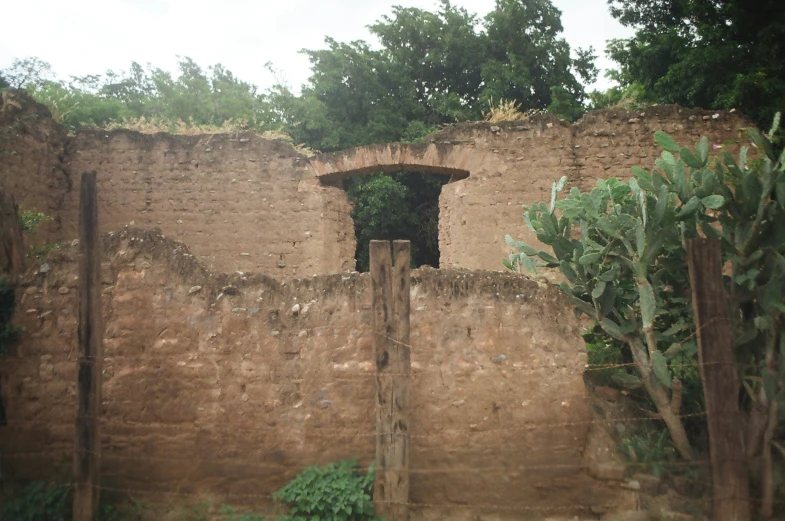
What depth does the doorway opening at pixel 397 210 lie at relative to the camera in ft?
41.8

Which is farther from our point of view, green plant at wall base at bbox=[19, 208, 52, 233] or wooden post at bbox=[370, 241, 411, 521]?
green plant at wall base at bbox=[19, 208, 52, 233]

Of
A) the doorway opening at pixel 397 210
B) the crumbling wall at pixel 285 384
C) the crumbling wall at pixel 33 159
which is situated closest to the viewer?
the crumbling wall at pixel 285 384

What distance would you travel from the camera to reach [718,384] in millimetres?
4402

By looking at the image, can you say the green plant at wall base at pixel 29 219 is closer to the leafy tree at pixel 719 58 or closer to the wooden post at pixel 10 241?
the wooden post at pixel 10 241

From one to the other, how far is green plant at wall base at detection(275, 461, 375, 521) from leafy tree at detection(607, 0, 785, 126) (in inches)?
307

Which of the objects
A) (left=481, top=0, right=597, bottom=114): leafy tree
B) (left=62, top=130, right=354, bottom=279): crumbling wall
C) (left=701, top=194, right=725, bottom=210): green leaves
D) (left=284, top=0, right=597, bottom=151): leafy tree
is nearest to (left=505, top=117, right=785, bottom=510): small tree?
(left=701, top=194, right=725, bottom=210): green leaves

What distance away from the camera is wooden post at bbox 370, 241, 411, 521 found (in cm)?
454

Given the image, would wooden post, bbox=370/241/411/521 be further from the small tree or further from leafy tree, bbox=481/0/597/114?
leafy tree, bbox=481/0/597/114

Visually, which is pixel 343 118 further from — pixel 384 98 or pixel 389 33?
pixel 389 33

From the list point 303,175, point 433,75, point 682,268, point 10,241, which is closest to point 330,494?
point 682,268

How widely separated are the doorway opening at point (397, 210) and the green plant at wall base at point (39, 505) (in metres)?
8.39

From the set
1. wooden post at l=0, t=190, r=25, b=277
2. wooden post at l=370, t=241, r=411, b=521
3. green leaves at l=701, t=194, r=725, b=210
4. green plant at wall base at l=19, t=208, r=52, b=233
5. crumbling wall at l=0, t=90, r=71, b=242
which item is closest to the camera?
wooden post at l=370, t=241, r=411, b=521

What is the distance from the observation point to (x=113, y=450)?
16.4 feet

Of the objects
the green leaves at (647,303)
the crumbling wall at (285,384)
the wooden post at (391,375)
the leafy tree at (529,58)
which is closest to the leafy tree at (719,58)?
the leafy tree at (529,58)
